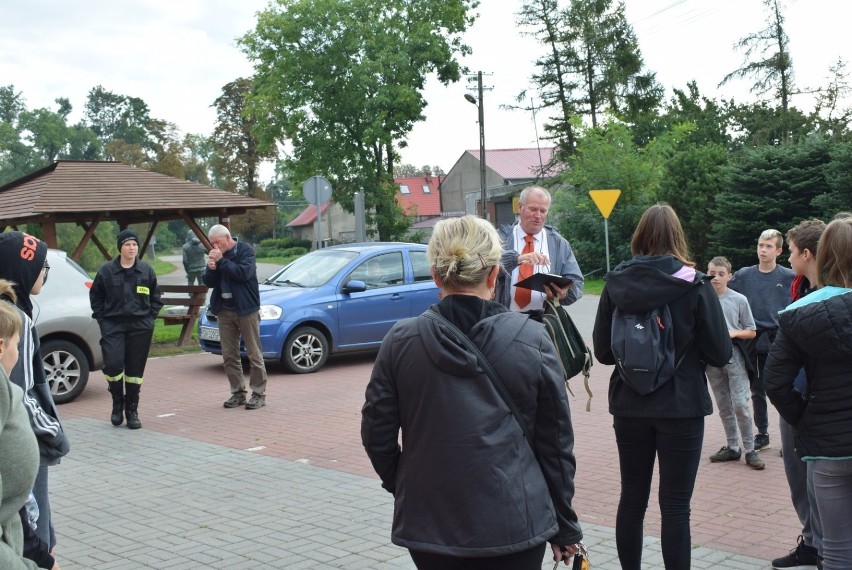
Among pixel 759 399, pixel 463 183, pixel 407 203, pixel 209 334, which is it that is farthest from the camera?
pixel 407 203

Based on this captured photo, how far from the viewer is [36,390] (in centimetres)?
401

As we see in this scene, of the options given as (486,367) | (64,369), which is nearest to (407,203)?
(64,369)

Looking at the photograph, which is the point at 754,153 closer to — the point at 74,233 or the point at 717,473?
the point at 717,473

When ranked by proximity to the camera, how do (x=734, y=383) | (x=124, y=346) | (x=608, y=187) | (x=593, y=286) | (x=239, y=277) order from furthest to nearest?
(x=608, y=187), (x=593, y=286), (x=239, y=277), (x=124, y=346), (x=734, y=383)

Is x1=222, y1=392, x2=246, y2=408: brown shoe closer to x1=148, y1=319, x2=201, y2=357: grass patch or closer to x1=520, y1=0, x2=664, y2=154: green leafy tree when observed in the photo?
x1=148, y1=319, x2=201, y2=357: grass patch

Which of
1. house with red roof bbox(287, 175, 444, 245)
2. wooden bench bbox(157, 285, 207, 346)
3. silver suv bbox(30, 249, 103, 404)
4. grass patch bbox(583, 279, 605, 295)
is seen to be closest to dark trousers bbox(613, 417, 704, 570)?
silver suv bbox(30, 249, 103, 404)

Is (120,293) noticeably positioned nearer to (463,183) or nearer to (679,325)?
(679,325)

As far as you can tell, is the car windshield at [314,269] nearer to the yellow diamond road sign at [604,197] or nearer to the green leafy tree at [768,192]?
the yellow diamond road sign at [604,197]

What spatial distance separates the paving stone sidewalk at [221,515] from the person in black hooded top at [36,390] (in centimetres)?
155

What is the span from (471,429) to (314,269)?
452 inches

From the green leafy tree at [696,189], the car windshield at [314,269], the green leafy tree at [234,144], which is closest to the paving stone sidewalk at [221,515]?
the car windshield at [314,269]

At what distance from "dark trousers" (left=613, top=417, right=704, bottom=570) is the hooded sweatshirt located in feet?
8.03

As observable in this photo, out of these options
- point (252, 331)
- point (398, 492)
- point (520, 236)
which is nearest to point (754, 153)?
point (252, 331)

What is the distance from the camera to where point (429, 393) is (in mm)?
2836
